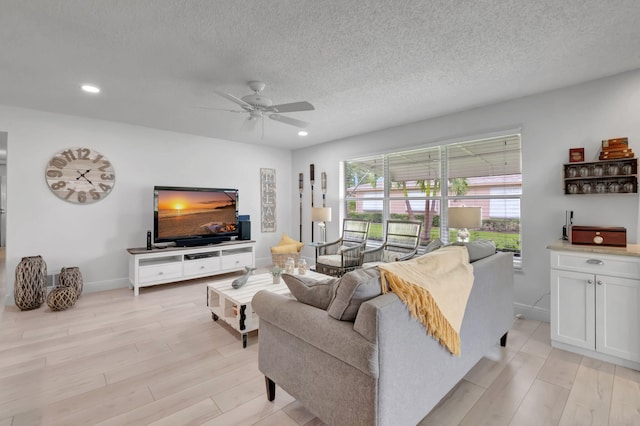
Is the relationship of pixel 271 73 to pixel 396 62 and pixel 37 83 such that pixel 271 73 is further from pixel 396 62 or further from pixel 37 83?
pixel 37 83

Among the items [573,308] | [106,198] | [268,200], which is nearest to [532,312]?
[573,308]

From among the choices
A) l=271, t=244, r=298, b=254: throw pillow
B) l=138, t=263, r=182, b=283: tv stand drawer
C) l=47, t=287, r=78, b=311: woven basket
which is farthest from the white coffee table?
l=271, t=244, r=298, b=254: throw pillow

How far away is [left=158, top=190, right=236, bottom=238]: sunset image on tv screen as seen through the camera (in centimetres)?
441

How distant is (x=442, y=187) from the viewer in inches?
161

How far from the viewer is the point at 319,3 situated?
1.78 metres

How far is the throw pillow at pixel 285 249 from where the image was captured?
17.8 feet

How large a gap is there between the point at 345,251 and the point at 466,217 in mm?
1575

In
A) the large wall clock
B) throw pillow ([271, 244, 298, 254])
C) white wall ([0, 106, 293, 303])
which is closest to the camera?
white wall ([0, 106, 293, 303])

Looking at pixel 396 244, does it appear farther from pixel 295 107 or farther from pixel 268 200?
pixel 268 200

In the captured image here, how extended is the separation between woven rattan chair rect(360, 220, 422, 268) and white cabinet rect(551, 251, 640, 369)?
1623mm

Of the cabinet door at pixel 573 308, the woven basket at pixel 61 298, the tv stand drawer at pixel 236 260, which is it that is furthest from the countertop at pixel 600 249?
the woven basket at pixel 61 298

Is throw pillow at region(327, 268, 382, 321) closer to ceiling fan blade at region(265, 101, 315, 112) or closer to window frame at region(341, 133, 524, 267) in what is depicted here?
ceiling fan blade at region(265, 101, 315, 112)

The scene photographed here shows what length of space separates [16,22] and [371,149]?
13.5ft

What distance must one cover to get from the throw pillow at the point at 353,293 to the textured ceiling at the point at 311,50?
1642 millimetres
